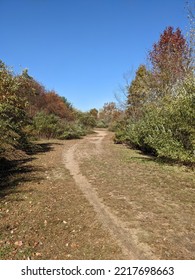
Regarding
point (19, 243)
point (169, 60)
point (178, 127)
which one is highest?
point (169, 60)

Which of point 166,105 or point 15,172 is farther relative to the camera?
point 166,105

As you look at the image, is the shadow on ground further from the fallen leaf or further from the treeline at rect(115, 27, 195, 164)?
the treeline at rect(115, 27, 195, 164)

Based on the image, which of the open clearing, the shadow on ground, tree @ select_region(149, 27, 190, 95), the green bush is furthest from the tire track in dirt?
tree @ select_region(149, 27, 190, 95)

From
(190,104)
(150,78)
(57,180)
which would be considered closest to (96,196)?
(57,180)

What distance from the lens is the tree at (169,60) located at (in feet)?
58.0

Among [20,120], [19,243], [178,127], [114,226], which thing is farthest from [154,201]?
[20,120]

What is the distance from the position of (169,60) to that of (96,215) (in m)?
17.3

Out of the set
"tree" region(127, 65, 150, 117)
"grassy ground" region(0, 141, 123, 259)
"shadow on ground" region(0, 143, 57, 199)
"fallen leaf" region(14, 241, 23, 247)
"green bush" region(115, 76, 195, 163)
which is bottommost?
"fallen leaf" region(14, 241, 23, 247)

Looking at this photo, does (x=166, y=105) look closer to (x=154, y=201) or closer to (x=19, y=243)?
(x=154, y=201)

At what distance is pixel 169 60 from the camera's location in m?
20.3

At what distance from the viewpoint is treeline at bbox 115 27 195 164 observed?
424 inches

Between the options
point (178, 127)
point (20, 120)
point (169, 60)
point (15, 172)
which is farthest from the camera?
point (169, 60)

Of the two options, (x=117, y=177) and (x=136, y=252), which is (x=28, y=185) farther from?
(x=136, y=252)
